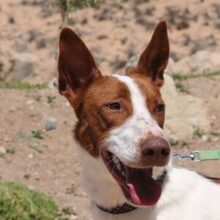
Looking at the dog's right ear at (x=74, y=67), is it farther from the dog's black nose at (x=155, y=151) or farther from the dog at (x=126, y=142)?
the dog's black nose at (x=155, y=151)

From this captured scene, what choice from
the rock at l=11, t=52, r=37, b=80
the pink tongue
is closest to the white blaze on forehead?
the pink tongue

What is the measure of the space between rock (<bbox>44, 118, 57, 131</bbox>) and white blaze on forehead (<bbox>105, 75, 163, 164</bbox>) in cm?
558

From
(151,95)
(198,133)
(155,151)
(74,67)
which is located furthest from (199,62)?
(155,151)

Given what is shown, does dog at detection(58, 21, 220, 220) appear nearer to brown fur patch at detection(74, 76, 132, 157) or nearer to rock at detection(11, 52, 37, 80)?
brown fur patch at detection(74, 76, 132, 157)

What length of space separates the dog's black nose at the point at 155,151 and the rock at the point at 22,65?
16.7 m

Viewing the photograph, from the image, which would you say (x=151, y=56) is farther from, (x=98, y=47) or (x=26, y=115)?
(x=98, y=47)

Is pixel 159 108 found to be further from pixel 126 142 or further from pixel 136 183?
pixel 136 183

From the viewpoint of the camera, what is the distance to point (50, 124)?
9.99 m

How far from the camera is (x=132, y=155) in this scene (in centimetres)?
398

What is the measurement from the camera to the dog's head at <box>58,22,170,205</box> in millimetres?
4004

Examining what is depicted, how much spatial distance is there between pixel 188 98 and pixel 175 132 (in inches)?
34.7

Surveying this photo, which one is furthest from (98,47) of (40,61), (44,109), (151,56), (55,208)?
(151,56)

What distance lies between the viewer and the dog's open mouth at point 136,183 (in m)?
4.07

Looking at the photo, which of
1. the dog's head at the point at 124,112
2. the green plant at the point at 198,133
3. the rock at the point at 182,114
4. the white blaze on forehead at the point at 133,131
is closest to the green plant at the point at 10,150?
the rock at the point at 182,114
